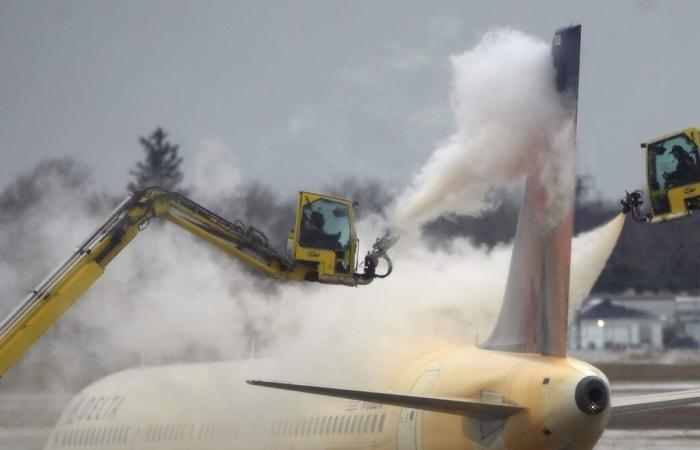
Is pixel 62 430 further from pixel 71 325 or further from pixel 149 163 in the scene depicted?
pixel 149 163

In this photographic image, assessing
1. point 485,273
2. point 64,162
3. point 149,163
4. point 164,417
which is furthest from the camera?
point 149,163

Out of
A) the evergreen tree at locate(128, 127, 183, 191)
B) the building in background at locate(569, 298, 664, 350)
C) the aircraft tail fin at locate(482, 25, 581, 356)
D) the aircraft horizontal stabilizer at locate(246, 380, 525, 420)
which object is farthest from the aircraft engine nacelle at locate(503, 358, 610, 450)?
the building in background at locate(569, 298, 664, 350)

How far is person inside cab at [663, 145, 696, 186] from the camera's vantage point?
17.3 m

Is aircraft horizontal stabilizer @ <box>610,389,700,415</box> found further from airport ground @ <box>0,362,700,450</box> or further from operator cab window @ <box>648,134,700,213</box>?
airport ground @ <box>0,362,700,450</box>

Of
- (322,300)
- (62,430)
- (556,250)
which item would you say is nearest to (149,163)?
(62,430)

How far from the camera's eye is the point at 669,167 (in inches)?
685

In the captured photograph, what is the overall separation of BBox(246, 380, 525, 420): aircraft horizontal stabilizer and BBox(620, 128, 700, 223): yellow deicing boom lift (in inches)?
136

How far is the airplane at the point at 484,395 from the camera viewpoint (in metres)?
18.6

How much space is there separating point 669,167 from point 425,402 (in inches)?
179

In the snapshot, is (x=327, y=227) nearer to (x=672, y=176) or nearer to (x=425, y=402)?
(x=425, y=402)

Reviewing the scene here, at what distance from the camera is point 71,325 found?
2897cm

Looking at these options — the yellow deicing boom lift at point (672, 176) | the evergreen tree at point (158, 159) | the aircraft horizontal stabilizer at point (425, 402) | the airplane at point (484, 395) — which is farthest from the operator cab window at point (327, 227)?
the evergreen tree at point (158, 159)

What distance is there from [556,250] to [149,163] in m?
44.1

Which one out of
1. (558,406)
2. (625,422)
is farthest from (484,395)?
(625,422)
